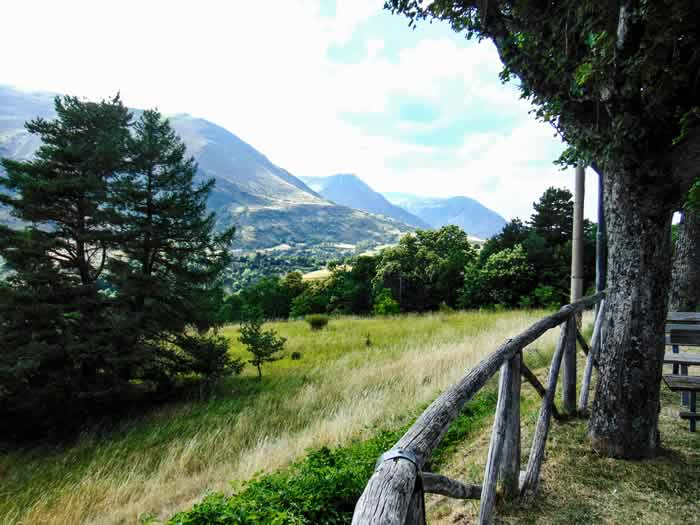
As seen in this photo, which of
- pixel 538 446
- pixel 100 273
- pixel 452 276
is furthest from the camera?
pixel 452 276

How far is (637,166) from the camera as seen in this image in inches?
120

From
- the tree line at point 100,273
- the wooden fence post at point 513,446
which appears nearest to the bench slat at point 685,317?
the wooden fence post at point 513,446

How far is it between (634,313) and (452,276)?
78.3 ft

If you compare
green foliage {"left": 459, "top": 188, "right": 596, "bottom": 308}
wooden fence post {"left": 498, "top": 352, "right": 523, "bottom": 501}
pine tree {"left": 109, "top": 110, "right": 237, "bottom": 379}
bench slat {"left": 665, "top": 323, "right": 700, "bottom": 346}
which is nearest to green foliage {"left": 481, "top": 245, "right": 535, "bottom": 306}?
green foliage {"left": 459, "top": 188, "right": 596, "bottom": 308}

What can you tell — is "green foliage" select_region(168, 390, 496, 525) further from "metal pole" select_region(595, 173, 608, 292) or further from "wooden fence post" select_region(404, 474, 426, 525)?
"metal pole" select_region(595, 173, 608, 292)

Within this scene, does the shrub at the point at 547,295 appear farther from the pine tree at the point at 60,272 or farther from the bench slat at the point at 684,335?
the pine tree at the point at 60,272

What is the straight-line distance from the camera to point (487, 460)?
7.72 feet

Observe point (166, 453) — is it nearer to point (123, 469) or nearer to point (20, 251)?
point (123, 469)

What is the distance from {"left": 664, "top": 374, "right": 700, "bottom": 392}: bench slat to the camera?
354 cm

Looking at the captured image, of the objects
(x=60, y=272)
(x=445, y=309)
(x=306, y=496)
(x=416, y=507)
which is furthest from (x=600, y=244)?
(x=445, y=309)

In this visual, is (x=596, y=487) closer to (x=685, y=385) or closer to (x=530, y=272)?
(x=685, y=385)

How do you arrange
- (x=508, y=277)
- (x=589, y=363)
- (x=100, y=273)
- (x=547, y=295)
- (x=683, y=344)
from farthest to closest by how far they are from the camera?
1. (x=508, y=277)
2. (x=547, y=295)
3. (x=100, y=273)
4. (x=589, y=363)
5. (x=683, y=344)

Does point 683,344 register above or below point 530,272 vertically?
below

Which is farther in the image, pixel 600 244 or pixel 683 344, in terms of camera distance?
pixel 600 244
